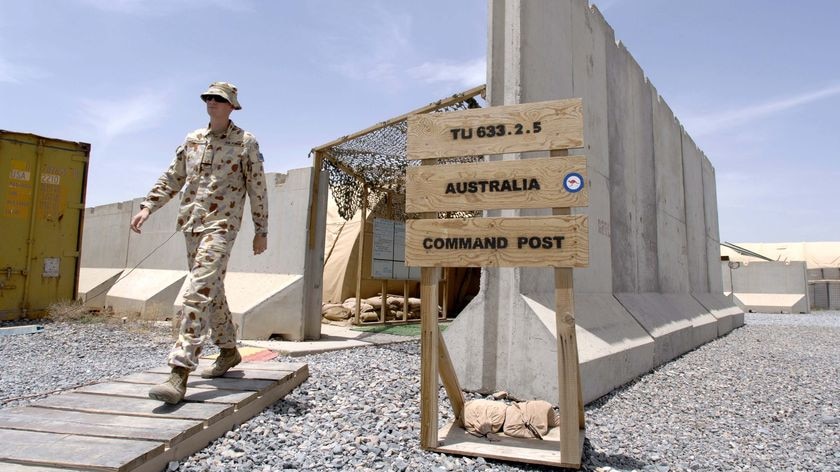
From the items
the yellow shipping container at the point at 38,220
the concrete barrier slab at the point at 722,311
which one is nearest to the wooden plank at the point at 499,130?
the yellow shipping container at the point at 38,220

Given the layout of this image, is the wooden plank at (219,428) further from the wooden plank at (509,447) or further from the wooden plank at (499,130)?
the wooden plank at (499,130)

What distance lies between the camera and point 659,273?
784cm

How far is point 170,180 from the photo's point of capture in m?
3.33

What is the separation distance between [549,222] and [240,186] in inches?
74.4

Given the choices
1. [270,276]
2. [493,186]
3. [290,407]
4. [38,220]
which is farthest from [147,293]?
[493,186]

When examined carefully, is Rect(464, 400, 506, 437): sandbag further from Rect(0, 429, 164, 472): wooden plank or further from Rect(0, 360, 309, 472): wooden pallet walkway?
Rect(0, 429, 164, 472): wooden plank

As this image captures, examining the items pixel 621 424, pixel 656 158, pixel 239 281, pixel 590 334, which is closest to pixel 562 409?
pixel 621 424

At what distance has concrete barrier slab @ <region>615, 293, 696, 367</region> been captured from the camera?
5.71 metres

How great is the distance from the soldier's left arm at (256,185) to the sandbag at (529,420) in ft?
5.88

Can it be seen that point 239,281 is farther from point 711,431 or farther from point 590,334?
point 711,431

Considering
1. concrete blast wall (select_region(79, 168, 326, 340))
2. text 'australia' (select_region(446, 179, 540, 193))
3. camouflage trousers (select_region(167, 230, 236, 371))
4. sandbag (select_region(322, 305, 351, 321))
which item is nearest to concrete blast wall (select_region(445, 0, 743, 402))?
text 'australia' (select_region(446, 179, 540, 193))

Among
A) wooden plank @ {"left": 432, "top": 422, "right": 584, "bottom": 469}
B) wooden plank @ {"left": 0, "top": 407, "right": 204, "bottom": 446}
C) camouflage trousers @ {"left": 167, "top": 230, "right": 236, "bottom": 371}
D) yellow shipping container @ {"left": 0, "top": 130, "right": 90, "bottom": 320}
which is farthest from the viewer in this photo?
yellow shipping container @ {"left": 0, "top": 130, "right": 90, "bottom": 320}

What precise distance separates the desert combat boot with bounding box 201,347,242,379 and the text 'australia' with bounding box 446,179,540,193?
5.74 ft

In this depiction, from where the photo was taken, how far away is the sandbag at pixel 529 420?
110 inches
